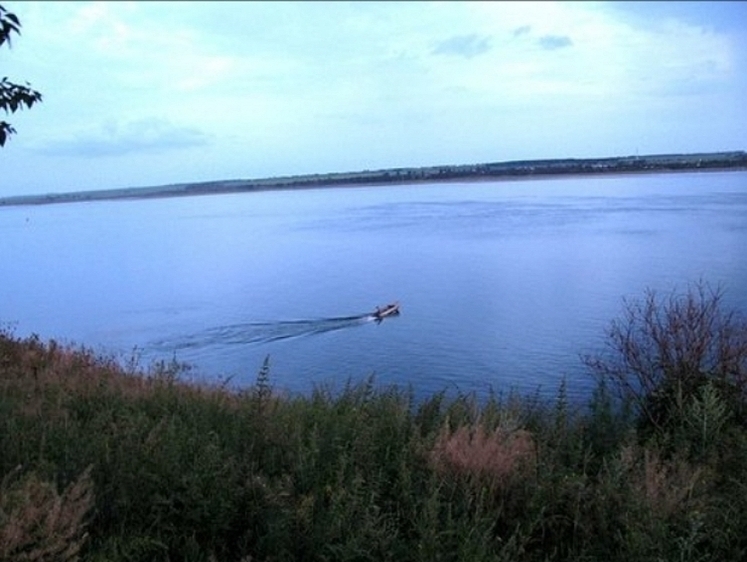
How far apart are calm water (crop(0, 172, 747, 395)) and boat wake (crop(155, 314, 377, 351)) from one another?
0.11m

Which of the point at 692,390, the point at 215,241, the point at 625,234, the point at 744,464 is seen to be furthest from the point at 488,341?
the point at 215,241

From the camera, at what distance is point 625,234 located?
55.1 metres

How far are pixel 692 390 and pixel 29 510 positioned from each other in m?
11.0

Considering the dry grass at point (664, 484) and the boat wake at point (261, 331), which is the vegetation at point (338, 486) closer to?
the dry grass at point (664, 484)

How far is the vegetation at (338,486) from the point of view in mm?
4570

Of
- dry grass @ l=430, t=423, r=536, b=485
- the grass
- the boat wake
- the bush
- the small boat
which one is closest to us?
the grass

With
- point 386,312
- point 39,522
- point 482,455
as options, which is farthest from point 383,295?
point 39,522

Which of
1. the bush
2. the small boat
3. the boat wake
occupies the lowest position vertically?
the boat wake

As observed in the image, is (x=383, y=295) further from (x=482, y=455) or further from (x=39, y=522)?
(x=39, y=522)

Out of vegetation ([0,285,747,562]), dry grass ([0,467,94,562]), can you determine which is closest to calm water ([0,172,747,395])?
vegetation ([0,285,747,562])

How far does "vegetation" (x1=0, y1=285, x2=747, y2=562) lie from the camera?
4.57 meters

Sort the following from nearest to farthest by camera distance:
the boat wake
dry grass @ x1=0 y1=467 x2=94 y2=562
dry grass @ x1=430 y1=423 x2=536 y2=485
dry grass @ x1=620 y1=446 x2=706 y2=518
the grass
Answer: dry grass @ x1=0 y1=467 x2=94 y2=562 → the grass → dry grass @ x1=620 y1=446 x2=706 y2=518 → dry grass @ x1=430 y1=423 x2=536 y2=485 → the boat wake

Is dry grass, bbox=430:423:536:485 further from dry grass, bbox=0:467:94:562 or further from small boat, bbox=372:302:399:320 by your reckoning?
small boat, bbox=372:302:399:320

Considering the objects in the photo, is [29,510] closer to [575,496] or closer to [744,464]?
[575,496]
